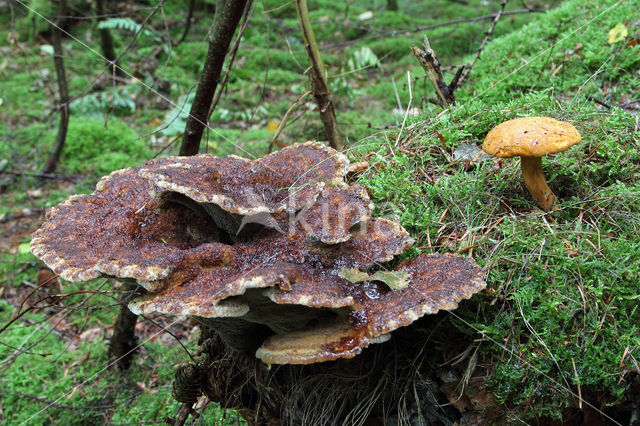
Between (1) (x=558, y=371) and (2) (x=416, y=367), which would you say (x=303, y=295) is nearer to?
(2) (x=416, y=367)

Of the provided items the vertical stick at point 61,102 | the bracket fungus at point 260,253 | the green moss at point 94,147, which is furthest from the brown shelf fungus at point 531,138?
the green moss at point 94,147

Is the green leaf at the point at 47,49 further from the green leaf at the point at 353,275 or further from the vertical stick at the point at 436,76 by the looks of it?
the green leaf at the point at 353,275

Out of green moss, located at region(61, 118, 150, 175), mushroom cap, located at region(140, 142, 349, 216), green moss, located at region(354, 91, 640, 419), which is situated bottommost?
green moss, located at region(61, 118, 150, 175)

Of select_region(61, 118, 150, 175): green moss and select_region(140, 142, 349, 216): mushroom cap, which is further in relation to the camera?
select_region(61, 118, 150, 175): green moss

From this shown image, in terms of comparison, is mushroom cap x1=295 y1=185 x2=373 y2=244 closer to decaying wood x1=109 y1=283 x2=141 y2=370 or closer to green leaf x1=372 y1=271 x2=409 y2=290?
green leaf x1=372 y1=271 x2=409 y2=290

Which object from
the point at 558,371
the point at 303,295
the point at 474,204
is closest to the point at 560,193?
the point at 474,204

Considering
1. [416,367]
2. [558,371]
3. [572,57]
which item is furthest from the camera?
[572,57]

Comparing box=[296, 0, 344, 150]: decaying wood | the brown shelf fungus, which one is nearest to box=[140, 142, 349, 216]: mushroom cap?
the brown shelf fungus
